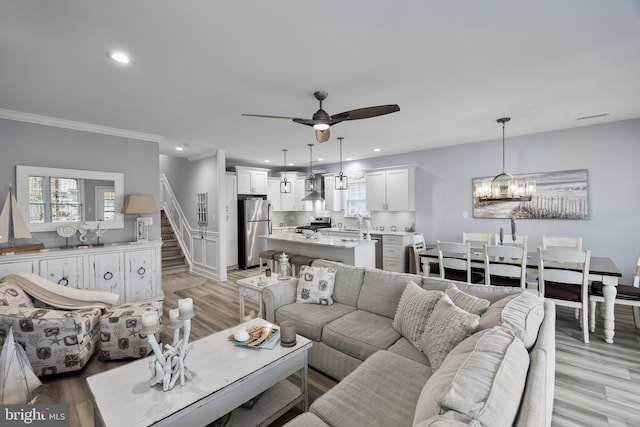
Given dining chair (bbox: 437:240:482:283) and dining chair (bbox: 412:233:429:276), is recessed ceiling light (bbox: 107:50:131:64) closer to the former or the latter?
dining chair (bbox: 437:240:482:283)

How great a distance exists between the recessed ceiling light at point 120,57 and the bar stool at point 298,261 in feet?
10.4

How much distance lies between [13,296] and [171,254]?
4257mm

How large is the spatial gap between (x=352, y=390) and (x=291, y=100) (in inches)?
110

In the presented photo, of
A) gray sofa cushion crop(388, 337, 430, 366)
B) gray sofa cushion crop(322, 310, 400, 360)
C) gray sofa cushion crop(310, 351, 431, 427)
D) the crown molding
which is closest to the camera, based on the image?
gray sofa cushion crop(310, 351, 431, 427)

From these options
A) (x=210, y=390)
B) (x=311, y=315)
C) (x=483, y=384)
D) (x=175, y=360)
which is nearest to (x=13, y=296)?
(x=175, y=360)

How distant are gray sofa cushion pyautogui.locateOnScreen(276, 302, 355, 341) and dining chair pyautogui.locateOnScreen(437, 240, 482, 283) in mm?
1745

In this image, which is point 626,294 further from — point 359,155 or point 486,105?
A: point 359,155

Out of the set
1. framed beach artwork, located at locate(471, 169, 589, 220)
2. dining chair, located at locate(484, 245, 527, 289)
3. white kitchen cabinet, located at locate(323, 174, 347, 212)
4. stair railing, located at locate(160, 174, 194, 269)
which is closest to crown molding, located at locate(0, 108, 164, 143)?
stair railing, located at locate(160, 174, 194, 269)

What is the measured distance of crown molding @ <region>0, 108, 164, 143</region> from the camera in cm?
350

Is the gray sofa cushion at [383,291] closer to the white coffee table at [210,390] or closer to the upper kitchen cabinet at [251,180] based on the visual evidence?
the white coffee table at [210,390]

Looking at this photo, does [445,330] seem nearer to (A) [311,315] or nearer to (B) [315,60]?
(A) [311,315]

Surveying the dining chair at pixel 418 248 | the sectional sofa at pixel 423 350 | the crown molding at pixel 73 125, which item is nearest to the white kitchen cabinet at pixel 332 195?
the dining chair at pixel 418 248

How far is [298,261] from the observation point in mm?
4441

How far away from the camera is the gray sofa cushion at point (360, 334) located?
83.0 inches
